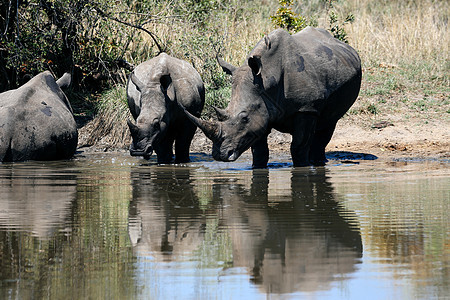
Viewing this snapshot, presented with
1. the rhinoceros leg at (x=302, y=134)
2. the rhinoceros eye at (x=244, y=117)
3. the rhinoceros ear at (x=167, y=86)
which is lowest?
the rhinoceros leg at (x=302, y=134)

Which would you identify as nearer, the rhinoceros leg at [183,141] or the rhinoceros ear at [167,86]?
the rhinoceros ear at [167,86]

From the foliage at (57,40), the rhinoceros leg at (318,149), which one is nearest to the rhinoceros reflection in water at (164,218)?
the rhinoceros leg at (318,149)

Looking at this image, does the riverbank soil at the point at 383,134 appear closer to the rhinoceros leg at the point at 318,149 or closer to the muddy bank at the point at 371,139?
the muddy bank at the point at 371,139

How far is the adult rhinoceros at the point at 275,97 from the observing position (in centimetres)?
955

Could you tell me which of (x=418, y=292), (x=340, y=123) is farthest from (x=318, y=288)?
(x=340, y=123)

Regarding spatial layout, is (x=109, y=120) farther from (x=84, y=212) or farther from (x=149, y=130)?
(x=84, y=212)

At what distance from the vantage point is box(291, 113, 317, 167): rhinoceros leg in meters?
9.77

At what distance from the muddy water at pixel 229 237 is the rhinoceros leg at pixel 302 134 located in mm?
1262

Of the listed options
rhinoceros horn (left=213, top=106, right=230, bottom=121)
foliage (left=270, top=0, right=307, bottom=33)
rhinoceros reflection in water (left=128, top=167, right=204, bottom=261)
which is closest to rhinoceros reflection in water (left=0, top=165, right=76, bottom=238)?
rhinoceros reflection in water (left=128, top=167, right=204, bottom=261)

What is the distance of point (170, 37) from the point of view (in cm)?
1614

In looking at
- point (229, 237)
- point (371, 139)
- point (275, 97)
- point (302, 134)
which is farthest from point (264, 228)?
point (371, 139)

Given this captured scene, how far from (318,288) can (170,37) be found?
42.2 feet

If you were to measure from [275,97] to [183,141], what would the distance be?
2.07 metres

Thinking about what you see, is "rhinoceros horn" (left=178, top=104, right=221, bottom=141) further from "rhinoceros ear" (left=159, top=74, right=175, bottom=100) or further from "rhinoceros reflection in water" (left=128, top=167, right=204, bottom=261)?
"rhinoceros ear" (left=159, top=74, right=175, bottom=100)
